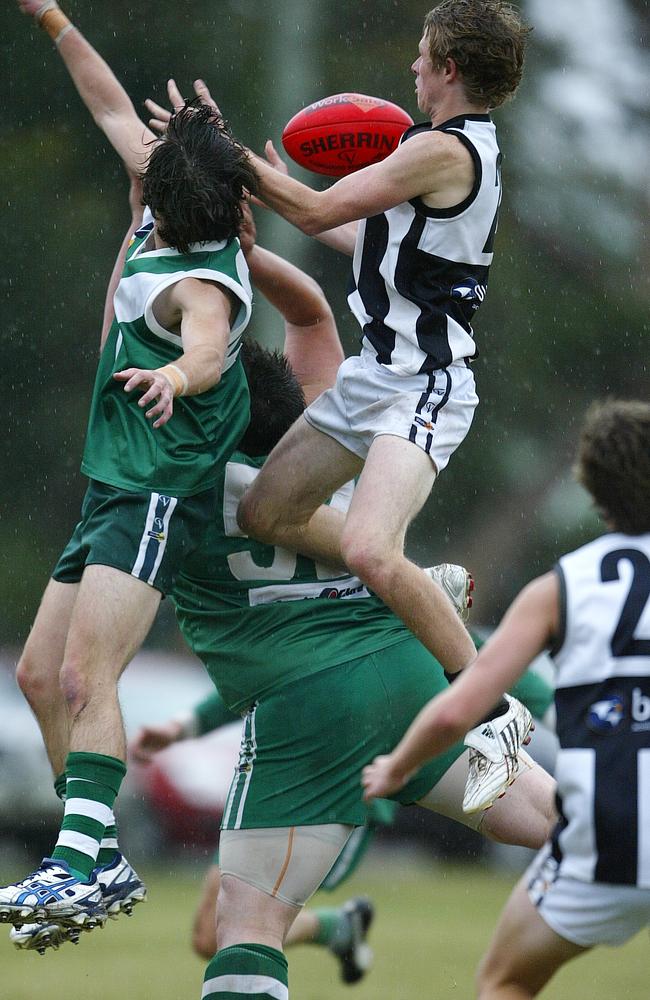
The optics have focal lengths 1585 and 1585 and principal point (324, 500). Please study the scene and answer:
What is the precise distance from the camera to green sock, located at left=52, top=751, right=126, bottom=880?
4.10m

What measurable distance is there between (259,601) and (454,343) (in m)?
0.98

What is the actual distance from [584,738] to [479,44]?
2.45 m

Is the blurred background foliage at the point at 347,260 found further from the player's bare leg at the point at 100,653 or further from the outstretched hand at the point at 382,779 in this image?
the outstretched hand at the point at 382,779

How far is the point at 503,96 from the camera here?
15.8ft

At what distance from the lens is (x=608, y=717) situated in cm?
300

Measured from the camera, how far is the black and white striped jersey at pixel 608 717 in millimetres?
2971

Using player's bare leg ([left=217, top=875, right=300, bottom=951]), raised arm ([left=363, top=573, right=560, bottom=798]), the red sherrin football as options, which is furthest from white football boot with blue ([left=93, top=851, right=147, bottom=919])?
the red sherrin football

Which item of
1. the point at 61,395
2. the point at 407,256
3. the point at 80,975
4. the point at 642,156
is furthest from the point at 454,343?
the point at 642,156

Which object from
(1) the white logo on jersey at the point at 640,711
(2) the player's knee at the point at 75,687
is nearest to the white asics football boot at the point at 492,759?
(2) the player's knee at the point at 75,687

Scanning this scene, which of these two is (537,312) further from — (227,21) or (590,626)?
(590,626)

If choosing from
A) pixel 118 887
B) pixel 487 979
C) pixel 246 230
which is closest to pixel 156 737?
pixel 118 887

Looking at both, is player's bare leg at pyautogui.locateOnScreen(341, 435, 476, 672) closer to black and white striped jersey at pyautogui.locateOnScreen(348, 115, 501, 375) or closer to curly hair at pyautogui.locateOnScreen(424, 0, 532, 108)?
black and white striped jersey at pyautogui.locateOnScreen(348, 115, 501, 375)

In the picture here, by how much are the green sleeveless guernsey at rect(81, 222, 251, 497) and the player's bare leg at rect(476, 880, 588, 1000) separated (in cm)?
173

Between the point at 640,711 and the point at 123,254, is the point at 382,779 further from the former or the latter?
the point at 123,254
